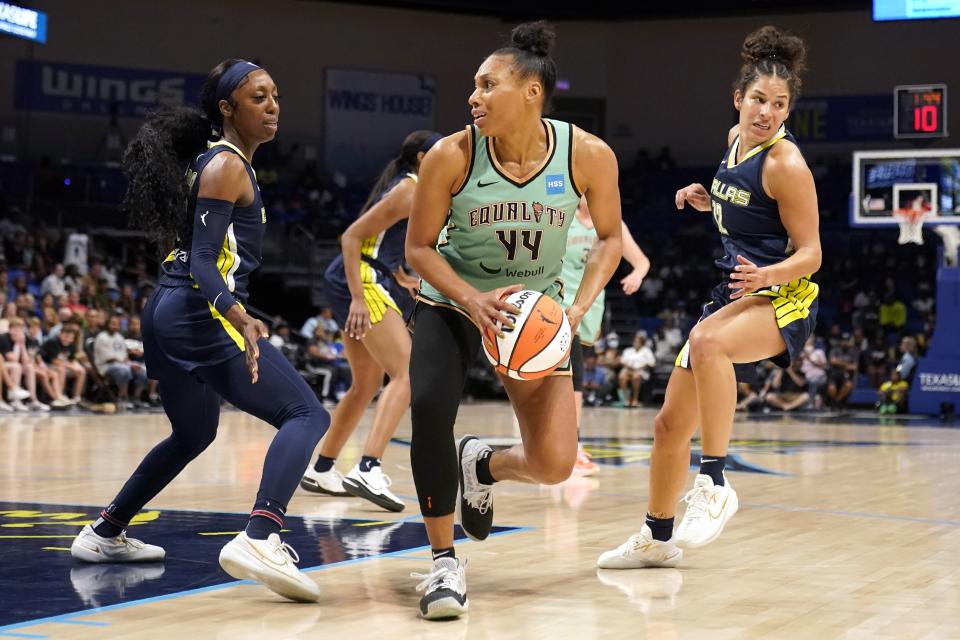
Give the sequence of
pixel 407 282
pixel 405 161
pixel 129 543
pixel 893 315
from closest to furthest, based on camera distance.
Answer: pixel 129 543 → pixel 405 161 → pixel 407 282 → pixel 893 315

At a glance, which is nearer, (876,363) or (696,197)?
(696,197)

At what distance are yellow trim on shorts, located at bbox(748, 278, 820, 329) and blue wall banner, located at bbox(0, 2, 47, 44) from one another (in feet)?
57.9

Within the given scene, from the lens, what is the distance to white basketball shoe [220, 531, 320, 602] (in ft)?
12.9

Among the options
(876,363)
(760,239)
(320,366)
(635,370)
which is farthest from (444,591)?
(876,363)

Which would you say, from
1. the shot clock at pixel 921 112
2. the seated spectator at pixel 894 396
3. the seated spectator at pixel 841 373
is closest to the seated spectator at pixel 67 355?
the seated spectator at pixel 841 373

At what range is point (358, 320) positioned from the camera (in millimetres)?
6078

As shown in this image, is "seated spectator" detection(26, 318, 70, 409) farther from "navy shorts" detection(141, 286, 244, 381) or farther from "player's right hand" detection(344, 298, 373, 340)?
"navy shorts" detection(141, 286, 244, 381)

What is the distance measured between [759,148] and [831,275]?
63.9 ft

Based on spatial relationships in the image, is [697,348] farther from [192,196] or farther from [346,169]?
[346,169]

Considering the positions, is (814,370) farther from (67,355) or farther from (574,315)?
(574,315)

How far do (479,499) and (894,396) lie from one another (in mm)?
13955

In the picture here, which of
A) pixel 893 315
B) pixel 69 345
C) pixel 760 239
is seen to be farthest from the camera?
pixel 893 315

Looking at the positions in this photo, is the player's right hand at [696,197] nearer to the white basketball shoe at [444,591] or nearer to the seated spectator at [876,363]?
the white basketball shoe at [444,591]

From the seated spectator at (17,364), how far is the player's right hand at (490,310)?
11584 mm
